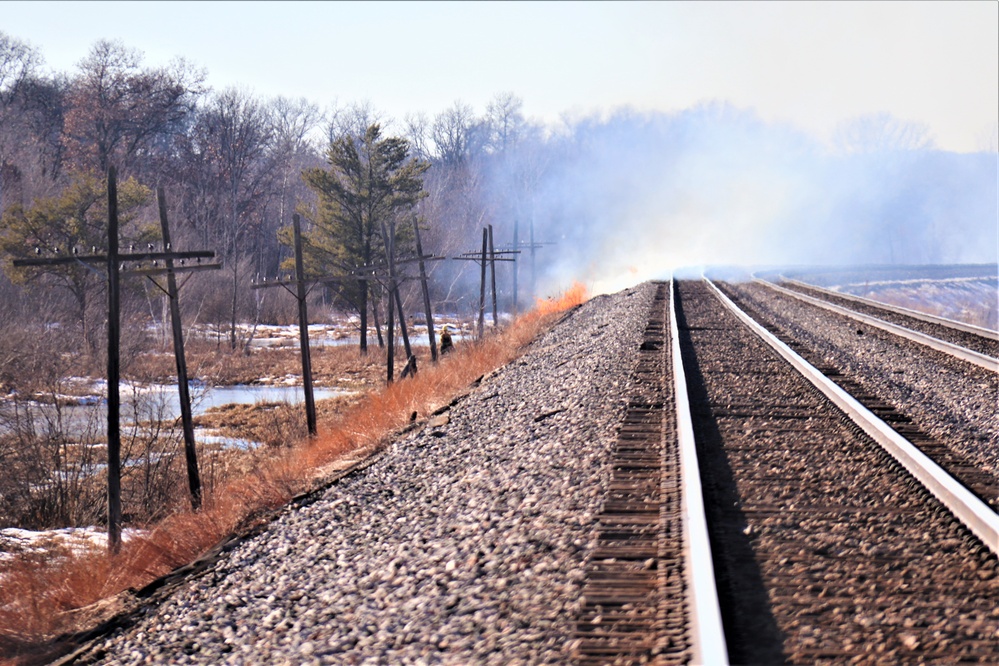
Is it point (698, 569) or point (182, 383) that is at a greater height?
point (698, 569)

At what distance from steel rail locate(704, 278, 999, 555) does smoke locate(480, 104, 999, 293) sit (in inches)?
3044

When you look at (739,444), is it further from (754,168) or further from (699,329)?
(754,168)

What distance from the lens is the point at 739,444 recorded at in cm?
794

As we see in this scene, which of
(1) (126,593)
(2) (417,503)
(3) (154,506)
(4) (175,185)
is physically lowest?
(3) (154,506)

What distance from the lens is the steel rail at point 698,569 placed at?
3.88 metres

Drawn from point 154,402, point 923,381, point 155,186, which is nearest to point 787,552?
point 923,381

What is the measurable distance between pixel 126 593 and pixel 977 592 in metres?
6.41

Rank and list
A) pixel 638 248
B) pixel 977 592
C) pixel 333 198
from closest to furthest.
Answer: pixel 977 592 → pixel 333 198 → pixel 638 248

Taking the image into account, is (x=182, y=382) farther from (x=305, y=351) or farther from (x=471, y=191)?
(x=471, y=191)

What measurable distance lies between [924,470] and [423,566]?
331cm

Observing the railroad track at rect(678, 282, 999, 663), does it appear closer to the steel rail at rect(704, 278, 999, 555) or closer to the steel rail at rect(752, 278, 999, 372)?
the steel rail at rect(704, 278, 999, 555)

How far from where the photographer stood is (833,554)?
17.1 ft

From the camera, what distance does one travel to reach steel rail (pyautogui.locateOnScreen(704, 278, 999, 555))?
539 cm

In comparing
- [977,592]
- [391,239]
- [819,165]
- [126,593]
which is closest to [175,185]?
[391,239]
